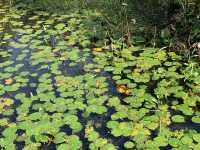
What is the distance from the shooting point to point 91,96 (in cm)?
580

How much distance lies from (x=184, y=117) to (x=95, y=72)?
1878mm

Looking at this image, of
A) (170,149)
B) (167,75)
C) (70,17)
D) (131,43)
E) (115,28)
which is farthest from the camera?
(70,17)

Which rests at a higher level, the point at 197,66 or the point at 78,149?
the point at 197,66

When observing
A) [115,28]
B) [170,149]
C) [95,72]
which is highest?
[115,28]

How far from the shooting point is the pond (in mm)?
4906

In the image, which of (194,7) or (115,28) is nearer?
(194,7)

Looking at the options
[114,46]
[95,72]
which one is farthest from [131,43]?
[95,72]

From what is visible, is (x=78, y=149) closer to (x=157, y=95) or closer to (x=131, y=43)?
(x=157, y=95)

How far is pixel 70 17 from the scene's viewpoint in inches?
353

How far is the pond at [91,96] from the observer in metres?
4.91

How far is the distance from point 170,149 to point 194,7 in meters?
3.38

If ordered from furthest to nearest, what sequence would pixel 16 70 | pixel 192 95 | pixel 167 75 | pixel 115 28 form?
pixel 115 28 → pixel 16 70 → pixel 167 75 → pixel 192 95

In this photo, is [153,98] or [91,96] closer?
[153,98]

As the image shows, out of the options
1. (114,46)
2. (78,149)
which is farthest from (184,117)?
(114,46)
